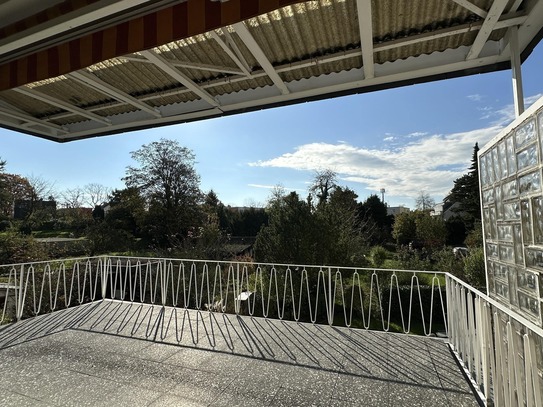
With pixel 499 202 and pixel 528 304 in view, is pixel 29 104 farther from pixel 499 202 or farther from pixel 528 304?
pixel 528 304

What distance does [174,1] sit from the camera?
1497mm

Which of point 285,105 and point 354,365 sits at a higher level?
point 285,105

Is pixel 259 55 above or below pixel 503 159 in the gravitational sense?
above

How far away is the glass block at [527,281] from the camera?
5.91ft

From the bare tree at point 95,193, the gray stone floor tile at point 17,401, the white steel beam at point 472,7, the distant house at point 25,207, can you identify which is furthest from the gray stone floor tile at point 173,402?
the bare tree at point 95,193

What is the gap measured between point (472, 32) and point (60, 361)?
14.8ft

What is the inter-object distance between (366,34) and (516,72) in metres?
1.06

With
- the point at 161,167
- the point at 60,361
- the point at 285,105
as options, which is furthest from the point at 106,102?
the point at 161,167

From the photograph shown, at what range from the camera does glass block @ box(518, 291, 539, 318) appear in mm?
1805

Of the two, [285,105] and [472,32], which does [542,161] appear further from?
[285,105]

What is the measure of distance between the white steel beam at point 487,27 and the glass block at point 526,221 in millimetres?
1126

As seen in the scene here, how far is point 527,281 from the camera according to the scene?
1.90m

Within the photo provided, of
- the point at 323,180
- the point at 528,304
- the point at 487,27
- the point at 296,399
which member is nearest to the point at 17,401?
the point at 296,399

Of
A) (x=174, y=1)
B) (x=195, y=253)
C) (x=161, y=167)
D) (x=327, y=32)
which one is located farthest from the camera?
(x=161, y=167)
